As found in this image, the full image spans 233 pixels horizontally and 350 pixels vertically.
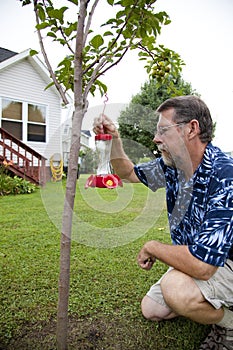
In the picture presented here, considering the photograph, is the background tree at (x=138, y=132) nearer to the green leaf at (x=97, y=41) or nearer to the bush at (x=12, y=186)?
the green leaf at (x=97, y=41)

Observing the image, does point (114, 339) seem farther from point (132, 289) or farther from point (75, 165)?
point (75, 165)

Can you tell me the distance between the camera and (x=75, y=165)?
1396mm

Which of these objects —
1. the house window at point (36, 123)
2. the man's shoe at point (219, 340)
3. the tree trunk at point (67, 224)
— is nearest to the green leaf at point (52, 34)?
the tree trunk at point (67, 224)

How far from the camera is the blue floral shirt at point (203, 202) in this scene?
4.84 feet

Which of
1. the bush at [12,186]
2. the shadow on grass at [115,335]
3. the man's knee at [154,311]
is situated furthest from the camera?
the bush at [12,186]

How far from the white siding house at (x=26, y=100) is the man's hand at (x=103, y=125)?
923cm

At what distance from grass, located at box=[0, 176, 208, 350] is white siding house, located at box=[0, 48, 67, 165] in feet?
25.1

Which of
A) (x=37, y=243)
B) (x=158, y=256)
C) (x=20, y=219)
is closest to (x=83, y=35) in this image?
(x=158, y=256)

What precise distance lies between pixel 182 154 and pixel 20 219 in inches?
147

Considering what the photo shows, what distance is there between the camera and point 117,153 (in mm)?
2111

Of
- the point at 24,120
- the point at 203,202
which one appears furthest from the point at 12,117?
the point at 203,202

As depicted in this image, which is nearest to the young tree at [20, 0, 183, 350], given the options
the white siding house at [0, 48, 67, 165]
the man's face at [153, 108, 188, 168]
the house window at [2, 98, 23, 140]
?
the man's face at [153, 108, 188, 168]

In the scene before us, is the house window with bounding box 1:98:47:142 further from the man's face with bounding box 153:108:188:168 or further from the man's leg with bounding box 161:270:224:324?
the man's leg with bounding box 161:270:224:324

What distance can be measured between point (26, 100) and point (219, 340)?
37.1 ft
